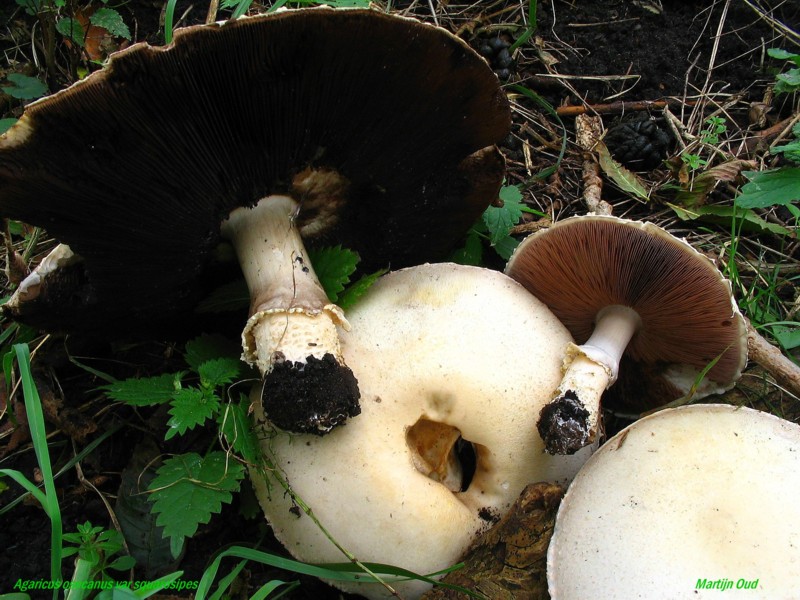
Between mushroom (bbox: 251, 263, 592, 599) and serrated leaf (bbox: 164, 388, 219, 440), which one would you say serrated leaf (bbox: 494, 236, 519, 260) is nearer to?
mushroom (bbox: 251, 263, 592, 599)

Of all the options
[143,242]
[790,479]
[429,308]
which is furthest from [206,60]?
[790,479]

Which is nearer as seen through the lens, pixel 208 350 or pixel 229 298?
pixel 208 350

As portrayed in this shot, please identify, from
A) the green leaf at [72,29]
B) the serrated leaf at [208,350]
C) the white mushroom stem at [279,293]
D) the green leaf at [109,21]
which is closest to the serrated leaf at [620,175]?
the white mushroom stem at [279,293]

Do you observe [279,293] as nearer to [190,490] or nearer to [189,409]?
[189,409]

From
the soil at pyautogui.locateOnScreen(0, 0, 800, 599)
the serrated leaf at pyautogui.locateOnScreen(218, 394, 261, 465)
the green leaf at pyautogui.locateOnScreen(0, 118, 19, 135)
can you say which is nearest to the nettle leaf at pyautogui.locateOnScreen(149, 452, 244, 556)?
the serrated leaf at pyautogui.locateOnScreen(218, 394, 261, 465)

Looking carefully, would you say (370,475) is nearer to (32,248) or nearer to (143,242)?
(143,242)

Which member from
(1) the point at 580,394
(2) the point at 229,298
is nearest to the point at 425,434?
(1) the point at 580,394
